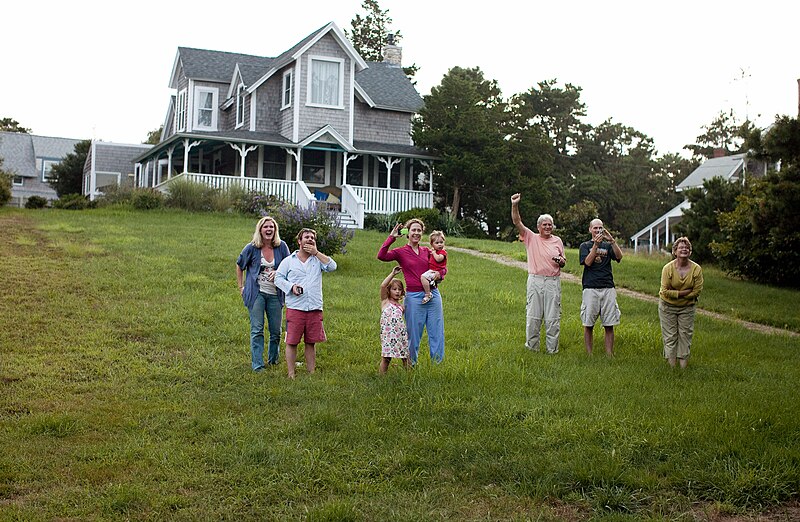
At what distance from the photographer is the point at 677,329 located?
958 centimetres

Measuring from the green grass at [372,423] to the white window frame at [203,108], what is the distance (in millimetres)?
22470

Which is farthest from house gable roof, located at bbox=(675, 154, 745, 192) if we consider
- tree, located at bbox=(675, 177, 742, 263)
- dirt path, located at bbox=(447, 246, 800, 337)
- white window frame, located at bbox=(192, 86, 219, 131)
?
dirt path, located at bbox=(447, 246, 800, 337)

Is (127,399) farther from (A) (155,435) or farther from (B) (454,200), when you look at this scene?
(B) (454,200)

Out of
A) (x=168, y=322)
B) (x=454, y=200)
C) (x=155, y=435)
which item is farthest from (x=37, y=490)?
(x=454, y=200)

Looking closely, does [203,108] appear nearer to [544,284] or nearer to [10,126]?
[544,284]

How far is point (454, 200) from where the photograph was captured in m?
32.9

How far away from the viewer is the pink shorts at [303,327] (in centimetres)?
909

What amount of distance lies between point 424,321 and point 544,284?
68.2 inches

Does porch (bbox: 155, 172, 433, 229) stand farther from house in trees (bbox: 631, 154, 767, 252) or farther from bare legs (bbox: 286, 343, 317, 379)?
bare legs (bbox: 286, 343, 317, 379)

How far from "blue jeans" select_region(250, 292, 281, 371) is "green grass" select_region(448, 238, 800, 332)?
818 cm

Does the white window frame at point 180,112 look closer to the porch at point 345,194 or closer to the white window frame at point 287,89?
the white window frame at point 287,89

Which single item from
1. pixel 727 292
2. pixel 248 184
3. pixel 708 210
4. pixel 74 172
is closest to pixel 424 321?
pixel 727 292

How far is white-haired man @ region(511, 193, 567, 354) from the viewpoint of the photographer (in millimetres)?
10141

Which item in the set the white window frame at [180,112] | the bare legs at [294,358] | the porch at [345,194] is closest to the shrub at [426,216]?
the porch at [345,194]
